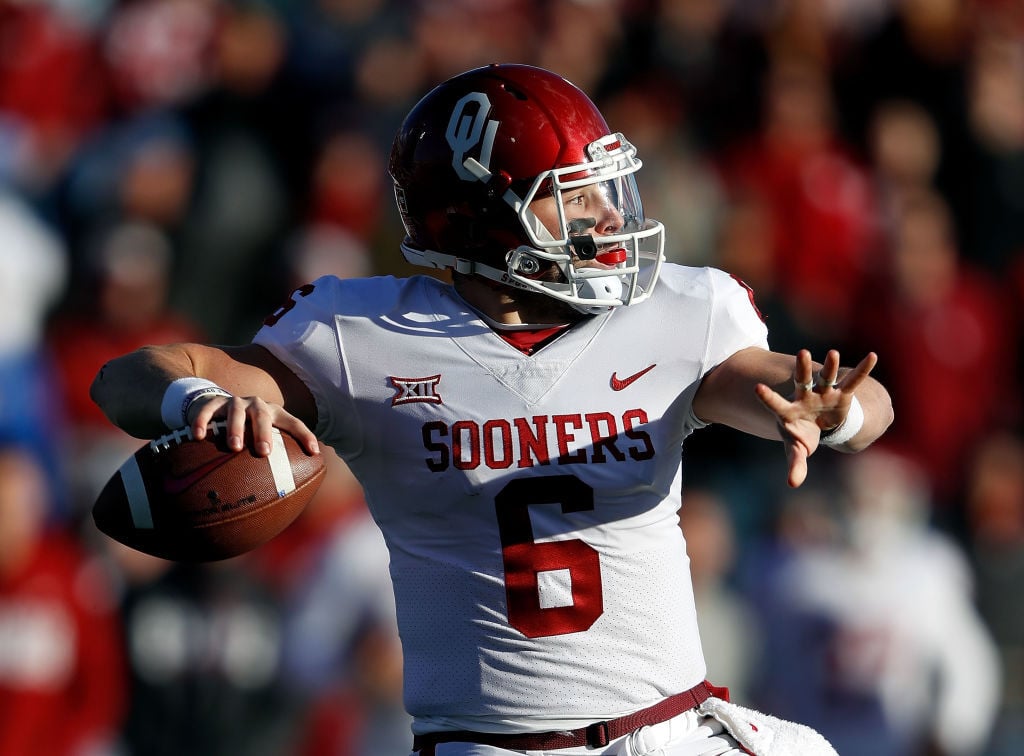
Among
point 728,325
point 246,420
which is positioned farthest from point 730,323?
point 246,420

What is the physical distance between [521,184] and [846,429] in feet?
2.70

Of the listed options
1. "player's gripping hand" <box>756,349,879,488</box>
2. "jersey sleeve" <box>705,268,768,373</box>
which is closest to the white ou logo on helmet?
"jersey sleeve" <box>705,268,768,373</box>

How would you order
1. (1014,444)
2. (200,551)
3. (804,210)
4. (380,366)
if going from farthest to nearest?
(804,210) → (1014,444) → (380,366) → (200,551)

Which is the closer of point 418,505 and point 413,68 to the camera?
point 418,505

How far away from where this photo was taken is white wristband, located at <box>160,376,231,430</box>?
290 cm

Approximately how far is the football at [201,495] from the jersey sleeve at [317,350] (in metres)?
0.22

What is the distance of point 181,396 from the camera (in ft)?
9.59

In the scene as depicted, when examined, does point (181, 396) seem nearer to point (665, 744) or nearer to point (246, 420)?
point (246, 420)

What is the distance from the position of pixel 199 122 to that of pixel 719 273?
465 centimetres

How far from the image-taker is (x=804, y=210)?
759 cm

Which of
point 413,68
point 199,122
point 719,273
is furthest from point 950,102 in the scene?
point 719,273

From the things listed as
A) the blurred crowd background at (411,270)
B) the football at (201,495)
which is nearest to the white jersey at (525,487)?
the football at (201,495)

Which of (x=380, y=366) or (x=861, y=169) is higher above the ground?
(x=380, y=366)

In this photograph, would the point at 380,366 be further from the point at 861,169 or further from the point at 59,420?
the point at 861,169
